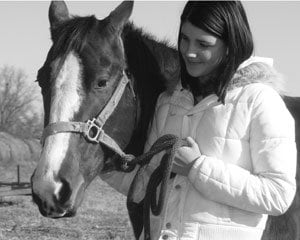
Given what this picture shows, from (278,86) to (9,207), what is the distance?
34.9 feet

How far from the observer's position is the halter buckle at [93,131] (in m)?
2.67

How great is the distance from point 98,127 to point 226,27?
79cm

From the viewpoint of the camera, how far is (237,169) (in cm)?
237

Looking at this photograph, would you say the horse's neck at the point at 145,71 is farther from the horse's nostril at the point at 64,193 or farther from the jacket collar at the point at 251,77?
the horse's nostril at the point at 64,193

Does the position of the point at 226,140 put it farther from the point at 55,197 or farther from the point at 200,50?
the point at 55,197

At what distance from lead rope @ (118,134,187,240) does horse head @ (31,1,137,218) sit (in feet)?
0.69

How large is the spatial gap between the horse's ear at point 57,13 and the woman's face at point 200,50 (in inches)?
31.2

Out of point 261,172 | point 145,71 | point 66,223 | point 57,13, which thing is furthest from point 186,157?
point 66,223

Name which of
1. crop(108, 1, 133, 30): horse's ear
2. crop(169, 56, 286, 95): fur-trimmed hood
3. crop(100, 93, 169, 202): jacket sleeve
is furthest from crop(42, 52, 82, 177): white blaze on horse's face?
crop(169, 56, 286, 95): fur-trimmed hood

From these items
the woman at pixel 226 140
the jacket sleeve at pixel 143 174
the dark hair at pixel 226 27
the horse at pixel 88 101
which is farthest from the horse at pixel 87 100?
the dark hair at pixel 226 27

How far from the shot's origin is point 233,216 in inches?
95.2

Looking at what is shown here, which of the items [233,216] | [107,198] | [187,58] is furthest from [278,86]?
[107,198]

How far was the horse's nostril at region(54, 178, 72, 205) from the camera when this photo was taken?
2.46m

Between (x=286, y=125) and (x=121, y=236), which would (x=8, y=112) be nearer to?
(x=121, y=236)
